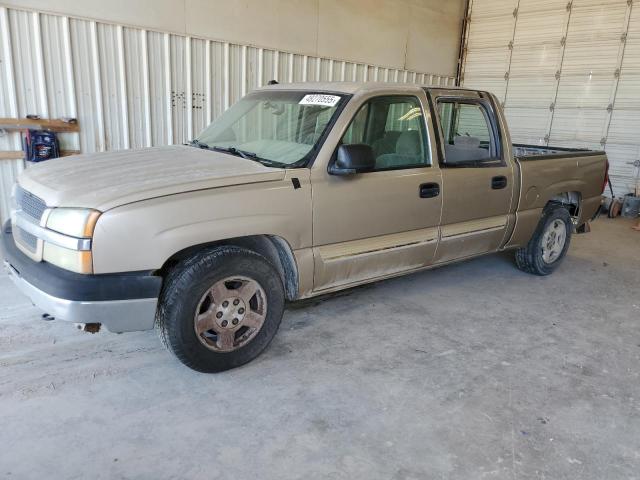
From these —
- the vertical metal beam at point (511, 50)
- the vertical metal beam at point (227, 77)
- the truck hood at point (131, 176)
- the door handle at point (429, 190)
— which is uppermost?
the vertical metal beam at point (511, 50)

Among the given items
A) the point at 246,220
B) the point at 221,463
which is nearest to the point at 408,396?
the point at 221,463

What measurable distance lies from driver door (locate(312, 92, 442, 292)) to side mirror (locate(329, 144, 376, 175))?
109 mm

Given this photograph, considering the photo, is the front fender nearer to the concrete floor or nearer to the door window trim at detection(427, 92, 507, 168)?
the concrete floor

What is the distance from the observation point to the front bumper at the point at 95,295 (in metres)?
2.51

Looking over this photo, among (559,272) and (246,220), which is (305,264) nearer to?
(246,220)

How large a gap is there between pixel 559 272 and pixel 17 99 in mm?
6445

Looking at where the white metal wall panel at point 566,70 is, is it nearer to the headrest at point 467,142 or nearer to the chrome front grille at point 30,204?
the headrest at point 467,142

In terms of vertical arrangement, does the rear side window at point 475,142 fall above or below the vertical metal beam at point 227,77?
below

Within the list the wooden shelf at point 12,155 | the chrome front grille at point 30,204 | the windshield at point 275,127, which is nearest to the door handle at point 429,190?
the windshield at point 275,127

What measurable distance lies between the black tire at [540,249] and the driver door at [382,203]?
1712 mm

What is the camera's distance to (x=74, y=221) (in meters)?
2.49

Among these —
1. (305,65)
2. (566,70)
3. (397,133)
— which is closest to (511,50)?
(566,70)

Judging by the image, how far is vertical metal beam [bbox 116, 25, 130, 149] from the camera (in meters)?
5.96

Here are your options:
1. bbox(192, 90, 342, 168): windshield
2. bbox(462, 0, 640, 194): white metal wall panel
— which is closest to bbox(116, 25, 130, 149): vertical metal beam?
bbox(192, 90, 342, 168): windshield
